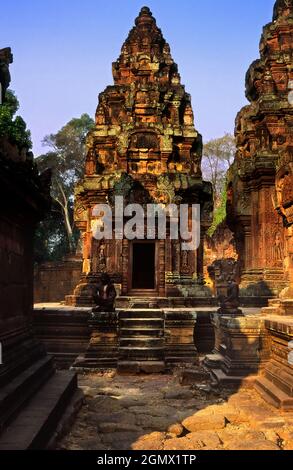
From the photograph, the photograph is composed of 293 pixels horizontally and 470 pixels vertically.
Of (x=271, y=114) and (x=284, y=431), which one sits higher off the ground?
(x=271, y=114)

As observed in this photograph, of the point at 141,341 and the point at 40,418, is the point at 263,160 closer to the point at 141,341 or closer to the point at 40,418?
the point at 141,341

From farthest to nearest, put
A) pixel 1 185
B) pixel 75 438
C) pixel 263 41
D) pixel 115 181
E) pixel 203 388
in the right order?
pixel 263 41 → pixel 115 181 → pixel 203 388 → pixel 75 438 → pixel 1 185

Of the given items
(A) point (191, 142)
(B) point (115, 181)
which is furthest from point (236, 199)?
(B) point (115, 181)

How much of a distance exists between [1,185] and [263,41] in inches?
579

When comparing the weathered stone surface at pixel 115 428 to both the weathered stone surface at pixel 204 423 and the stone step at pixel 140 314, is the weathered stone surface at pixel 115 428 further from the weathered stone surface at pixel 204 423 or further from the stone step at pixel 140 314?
the stone step at pixel 140 314

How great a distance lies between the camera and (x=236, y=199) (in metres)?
15.5

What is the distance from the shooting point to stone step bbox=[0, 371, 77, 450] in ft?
12.5

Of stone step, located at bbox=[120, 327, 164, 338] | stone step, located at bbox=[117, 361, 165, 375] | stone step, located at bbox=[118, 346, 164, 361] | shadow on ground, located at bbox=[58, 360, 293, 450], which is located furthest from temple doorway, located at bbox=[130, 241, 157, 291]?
shadow on ground, located at bbox=[58, 360, 293, 450]

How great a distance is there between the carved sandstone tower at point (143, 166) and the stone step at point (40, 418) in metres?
7.67

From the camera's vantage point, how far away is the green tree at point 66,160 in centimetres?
3581

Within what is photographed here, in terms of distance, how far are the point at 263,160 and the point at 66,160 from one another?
25942mm

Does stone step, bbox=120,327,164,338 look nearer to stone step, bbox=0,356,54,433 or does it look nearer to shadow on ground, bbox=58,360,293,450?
shadow on ground, bbox=58,360,293,450

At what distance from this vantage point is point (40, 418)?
4410 mm
